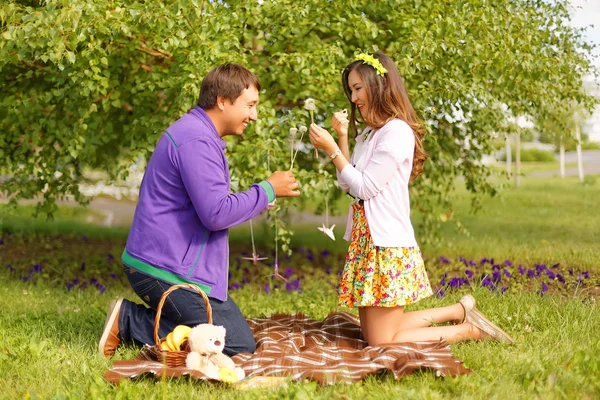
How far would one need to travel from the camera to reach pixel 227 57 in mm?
4691

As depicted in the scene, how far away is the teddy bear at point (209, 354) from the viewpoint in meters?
3.11

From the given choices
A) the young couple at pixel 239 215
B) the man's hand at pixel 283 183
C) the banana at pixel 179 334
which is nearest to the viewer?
the banana at pixel 179 334

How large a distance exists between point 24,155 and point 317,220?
25.4ft

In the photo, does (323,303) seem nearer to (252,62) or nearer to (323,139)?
(323,139)

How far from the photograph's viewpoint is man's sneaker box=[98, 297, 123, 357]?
11.6 ft

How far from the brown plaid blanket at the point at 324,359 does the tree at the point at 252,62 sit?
113 centimetres

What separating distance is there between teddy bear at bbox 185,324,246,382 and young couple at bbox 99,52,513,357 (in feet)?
0.94

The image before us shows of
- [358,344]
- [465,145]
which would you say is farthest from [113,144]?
[358,344]

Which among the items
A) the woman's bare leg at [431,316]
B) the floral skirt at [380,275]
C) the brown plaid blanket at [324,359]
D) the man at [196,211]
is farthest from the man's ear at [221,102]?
the woman's bare leg at [431,316]

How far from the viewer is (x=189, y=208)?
137 inches

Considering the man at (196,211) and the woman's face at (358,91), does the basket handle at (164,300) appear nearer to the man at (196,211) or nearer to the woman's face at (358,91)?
the man at (196,211)

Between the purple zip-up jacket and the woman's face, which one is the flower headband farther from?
the purple zip-up jacket

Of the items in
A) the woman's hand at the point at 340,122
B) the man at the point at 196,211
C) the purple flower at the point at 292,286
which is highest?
the woman's hand at the point at 340,122

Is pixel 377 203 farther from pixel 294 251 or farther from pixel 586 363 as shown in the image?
pixel 294 251
